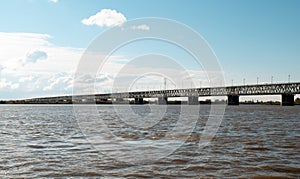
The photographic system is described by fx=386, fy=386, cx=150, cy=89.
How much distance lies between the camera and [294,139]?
24.0 metres

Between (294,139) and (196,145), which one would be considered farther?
(294,139)

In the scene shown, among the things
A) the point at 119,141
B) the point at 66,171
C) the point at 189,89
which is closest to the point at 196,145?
the point at 119,141

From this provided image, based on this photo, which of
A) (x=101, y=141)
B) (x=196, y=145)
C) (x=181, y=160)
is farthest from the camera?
(x=101, y=141)

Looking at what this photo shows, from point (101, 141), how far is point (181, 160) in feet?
25.4

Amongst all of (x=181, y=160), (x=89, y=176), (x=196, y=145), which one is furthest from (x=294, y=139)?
(x=89, y=176)

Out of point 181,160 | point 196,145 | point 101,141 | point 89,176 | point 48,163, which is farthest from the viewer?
point 101,141

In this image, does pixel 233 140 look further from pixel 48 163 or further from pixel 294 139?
pixel 48 163

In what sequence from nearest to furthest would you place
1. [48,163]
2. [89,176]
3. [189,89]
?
[89,176] → [48,163] → [189,89]

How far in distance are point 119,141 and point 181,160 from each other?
7.38m

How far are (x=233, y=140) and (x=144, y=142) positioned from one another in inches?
218

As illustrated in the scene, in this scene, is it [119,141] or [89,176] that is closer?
[89,176]

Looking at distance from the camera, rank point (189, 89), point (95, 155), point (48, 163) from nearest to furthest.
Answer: point (48, 163) → point (95, 155) → point (189, 89)

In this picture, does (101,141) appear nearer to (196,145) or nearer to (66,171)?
(196,145)

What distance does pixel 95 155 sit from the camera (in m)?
17.1
